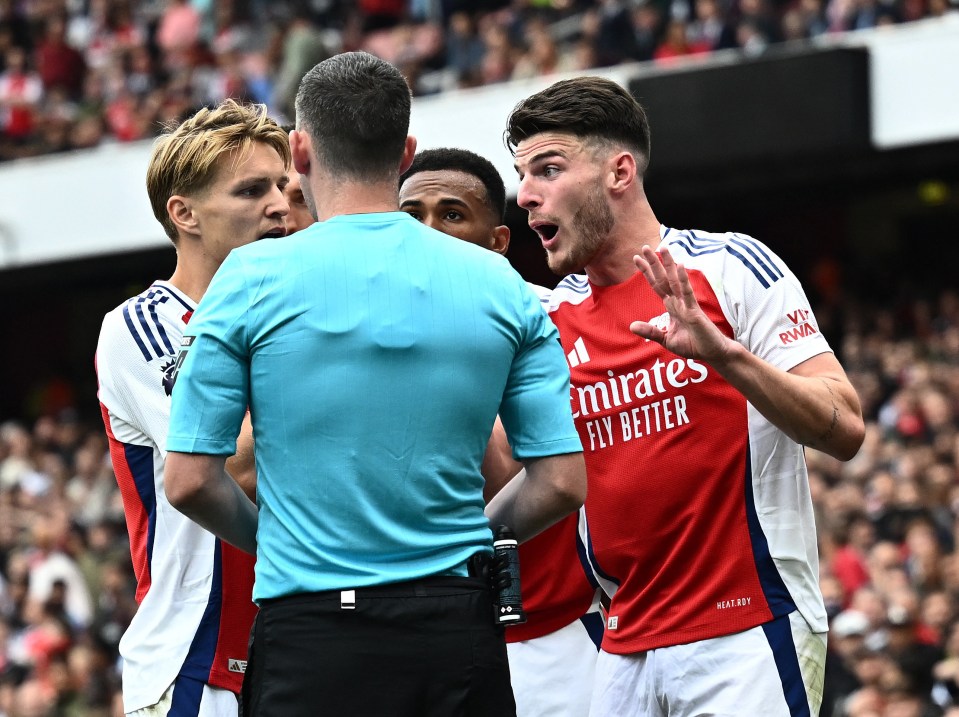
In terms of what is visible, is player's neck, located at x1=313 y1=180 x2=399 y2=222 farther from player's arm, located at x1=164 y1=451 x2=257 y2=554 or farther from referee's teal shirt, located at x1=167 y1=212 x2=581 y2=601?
player's arm, located at x1=164 y1=451 x2=257 y2=554

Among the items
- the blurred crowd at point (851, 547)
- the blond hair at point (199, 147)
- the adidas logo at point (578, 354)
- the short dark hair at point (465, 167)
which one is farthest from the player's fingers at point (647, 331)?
the blurred crowd at point (851, 547)

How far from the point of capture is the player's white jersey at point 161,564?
4.11 metres

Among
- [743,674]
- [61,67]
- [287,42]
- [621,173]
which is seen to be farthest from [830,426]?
[61,67]

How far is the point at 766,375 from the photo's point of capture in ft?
12.7

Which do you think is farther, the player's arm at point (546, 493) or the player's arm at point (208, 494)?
the player's arm at point (546, 493)

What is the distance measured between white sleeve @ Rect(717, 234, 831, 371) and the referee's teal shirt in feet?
3.37

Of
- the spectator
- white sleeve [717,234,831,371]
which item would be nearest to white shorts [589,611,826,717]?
white sleeve [717,234,831,371]

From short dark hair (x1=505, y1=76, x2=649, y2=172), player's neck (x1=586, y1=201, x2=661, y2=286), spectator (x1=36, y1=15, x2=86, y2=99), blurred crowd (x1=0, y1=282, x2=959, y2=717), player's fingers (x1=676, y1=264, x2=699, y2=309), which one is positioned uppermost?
short dark hair (x1=505, y1=76, x2=649, y2=172)

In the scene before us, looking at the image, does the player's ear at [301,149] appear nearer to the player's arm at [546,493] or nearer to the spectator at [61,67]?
the player's arm at [546,493]

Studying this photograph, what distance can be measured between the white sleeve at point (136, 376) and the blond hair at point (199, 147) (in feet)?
1.20

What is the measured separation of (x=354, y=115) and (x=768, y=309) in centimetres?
133

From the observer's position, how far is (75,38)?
71.8 ft

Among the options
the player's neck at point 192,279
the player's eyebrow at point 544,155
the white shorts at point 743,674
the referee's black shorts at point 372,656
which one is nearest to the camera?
the referee's black shorts at point 372,656

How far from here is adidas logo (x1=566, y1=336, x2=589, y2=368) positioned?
4.59 meters
